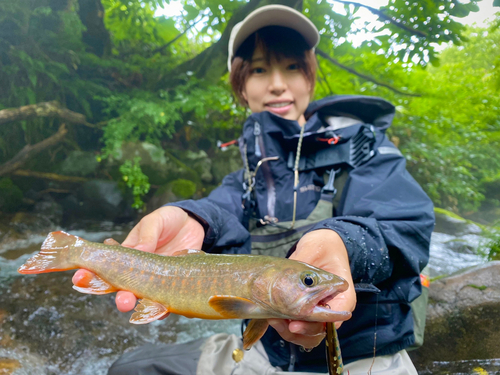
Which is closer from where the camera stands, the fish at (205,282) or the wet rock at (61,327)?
the fish at (205,282)

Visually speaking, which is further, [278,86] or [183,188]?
[183,188]

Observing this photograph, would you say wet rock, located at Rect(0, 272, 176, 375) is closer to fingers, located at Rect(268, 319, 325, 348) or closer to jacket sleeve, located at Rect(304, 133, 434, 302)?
fingers, located at Rect(268, 319, 325, 348)

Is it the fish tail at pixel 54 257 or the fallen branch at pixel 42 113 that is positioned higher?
the fallen branch at pixel 42 113

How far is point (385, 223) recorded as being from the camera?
162 cm

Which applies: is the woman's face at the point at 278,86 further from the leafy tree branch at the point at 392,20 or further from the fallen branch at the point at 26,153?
the fallen branch at the point at 26,153

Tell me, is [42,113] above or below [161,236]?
above

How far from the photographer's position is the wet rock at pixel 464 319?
2521 mm

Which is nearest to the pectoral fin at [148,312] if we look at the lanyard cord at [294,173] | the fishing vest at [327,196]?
the fishing vest at [327,196]

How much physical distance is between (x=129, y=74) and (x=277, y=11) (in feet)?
20.3

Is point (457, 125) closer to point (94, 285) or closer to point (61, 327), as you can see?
point (94, 285)

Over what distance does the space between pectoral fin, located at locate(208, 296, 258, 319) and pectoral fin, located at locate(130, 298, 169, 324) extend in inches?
15.7

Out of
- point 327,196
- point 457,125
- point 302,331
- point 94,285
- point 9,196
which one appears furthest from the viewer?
point 457,125

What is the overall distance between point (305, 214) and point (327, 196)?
25 centimetres

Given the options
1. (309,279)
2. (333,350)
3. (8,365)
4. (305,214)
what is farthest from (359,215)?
(8,365)
